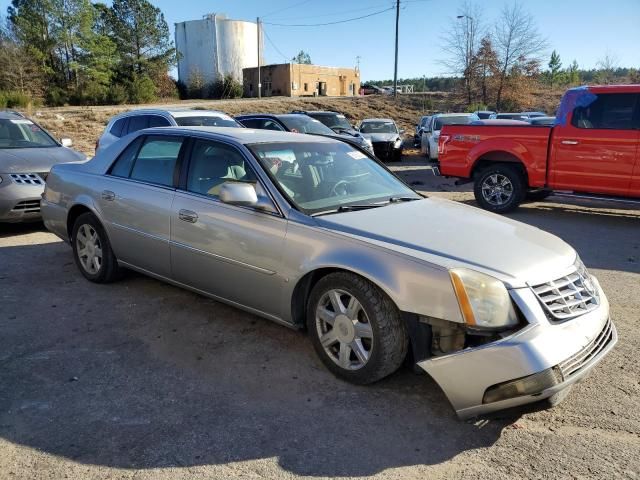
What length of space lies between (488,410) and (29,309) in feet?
12.8

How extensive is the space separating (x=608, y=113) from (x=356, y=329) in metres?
6.99

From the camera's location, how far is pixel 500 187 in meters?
9.40

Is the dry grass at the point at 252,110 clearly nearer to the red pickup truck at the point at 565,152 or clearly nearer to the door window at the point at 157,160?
the red pickup truck at the point at 565,152

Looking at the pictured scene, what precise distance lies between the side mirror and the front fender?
30cm

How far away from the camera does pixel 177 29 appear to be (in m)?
77.1

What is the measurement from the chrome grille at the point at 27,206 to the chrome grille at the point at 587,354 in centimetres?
699

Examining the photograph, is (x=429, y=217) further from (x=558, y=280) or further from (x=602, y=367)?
(x=602, y=367)

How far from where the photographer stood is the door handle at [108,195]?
4.93 metres

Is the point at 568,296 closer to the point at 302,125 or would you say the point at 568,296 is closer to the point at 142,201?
the point at 142,201

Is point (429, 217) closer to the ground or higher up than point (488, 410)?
higher up

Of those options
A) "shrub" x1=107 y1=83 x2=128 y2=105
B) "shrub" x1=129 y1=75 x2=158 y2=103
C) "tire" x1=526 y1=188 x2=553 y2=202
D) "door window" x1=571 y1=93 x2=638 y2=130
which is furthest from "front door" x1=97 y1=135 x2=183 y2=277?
"shrub" x1=129 y1=75 x2=158 y2=103

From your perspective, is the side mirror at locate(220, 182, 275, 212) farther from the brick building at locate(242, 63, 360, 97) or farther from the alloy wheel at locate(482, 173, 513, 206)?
the brick building at locate(242, 63, 360, 97)

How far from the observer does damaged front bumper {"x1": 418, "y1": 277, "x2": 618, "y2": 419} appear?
2684 millimetres

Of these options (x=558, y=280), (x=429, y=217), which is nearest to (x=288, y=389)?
(x=429, y=217)
